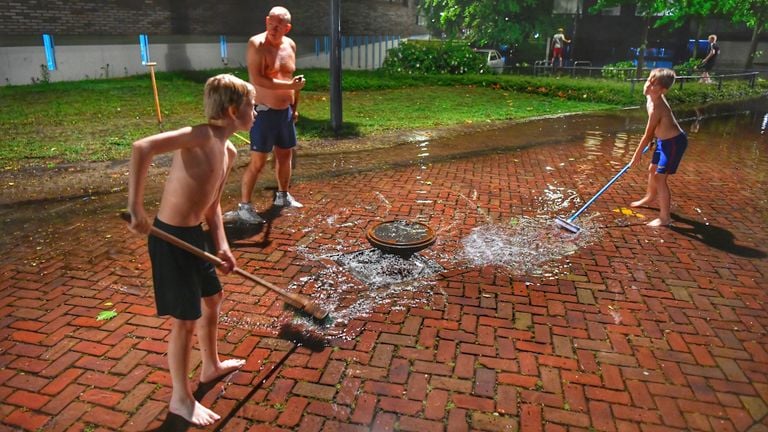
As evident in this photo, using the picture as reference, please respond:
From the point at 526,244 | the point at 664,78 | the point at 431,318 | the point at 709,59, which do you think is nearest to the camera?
the point at 431,318

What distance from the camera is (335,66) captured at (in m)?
10.3

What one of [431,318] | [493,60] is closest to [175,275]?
[431,318]

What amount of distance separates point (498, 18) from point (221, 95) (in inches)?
930

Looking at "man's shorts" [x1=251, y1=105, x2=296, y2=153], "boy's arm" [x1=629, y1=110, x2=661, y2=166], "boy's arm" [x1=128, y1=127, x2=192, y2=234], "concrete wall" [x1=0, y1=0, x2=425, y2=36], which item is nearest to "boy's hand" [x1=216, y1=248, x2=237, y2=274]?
"boy's arm" [x1=128, y1=127, x2=192, y2=234]

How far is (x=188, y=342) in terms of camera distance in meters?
2.99

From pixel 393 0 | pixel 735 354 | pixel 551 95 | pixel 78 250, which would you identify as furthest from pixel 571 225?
pixel 393 0

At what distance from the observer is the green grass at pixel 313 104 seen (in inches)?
368

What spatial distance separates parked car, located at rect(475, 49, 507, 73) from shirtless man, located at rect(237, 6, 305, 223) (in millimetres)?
17825

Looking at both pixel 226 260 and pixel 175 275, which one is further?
pixel 226 260

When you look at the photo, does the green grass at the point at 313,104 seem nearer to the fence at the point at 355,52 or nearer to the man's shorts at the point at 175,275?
the fence at the point at 355,52

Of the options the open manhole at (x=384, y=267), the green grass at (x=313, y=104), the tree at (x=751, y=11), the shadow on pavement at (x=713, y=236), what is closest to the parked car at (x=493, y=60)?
Result: the green grass at (x=313, y=104)

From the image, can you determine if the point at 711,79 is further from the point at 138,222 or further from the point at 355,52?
the point at 138,222

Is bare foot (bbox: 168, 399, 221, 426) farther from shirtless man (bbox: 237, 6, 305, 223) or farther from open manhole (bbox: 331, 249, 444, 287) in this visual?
shirtless man (bbox: 237, 6, 305, 223)

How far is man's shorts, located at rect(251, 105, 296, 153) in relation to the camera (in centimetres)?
605
